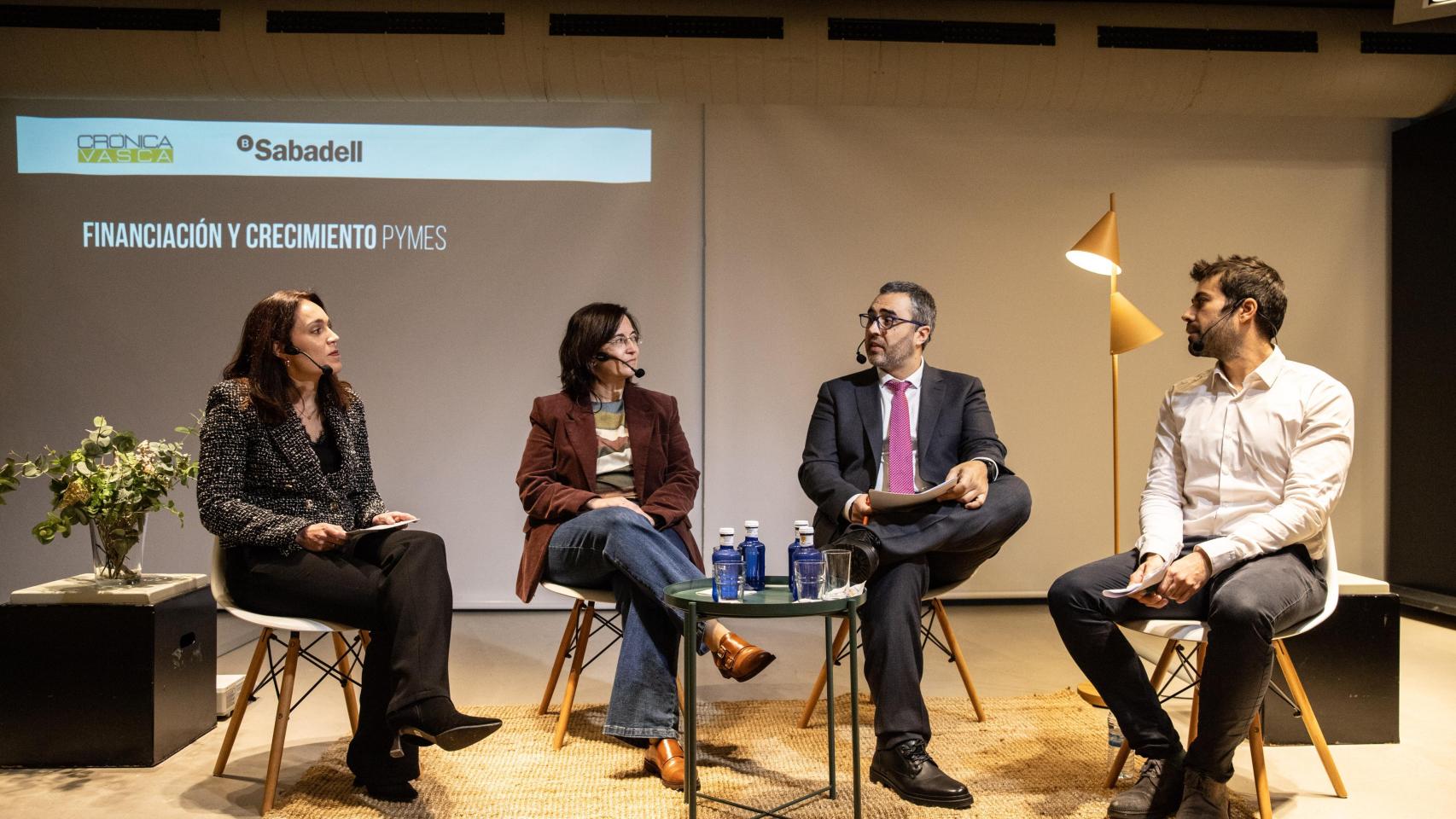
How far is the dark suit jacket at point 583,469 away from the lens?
125 inches

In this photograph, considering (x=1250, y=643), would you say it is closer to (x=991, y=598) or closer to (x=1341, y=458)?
(x=1341, y=458)

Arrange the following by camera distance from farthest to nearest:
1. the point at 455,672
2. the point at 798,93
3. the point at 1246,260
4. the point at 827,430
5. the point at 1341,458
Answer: the point at 798,93 → the point at 455,672 → the point at 827,430 → the point at 1246,260 → the point at 1341,458

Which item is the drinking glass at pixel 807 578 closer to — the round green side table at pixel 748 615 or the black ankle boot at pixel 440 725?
the round green side table at pixel 748 615

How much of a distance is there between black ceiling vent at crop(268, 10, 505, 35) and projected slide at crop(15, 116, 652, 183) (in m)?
0.49

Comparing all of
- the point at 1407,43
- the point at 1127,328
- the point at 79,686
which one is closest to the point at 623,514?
the point at 79,686

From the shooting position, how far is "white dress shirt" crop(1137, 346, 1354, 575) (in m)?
2.48

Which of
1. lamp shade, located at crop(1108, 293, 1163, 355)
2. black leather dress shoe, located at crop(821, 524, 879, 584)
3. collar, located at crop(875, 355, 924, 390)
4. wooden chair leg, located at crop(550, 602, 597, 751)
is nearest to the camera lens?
black leather dress shoe, located at crop(821, 524, 879, 584)

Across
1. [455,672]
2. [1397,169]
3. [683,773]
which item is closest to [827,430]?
[683,773]

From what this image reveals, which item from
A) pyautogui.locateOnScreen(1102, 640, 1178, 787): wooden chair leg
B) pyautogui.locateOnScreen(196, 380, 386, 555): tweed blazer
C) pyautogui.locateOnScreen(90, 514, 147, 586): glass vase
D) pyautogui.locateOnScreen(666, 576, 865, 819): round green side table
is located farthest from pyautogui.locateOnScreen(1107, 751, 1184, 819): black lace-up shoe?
pyautogui.locateOnScreen(90, 514, 147, 586): glass vase

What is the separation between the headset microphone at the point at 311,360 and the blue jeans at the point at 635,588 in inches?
30.4

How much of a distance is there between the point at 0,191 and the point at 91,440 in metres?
2.81

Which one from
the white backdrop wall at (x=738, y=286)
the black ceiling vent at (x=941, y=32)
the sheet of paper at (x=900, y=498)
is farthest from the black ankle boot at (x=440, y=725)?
the black ceiling vent at (x=941, y=32)

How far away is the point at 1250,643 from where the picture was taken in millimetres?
2293

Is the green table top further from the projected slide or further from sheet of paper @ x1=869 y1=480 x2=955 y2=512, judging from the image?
the projected slide
